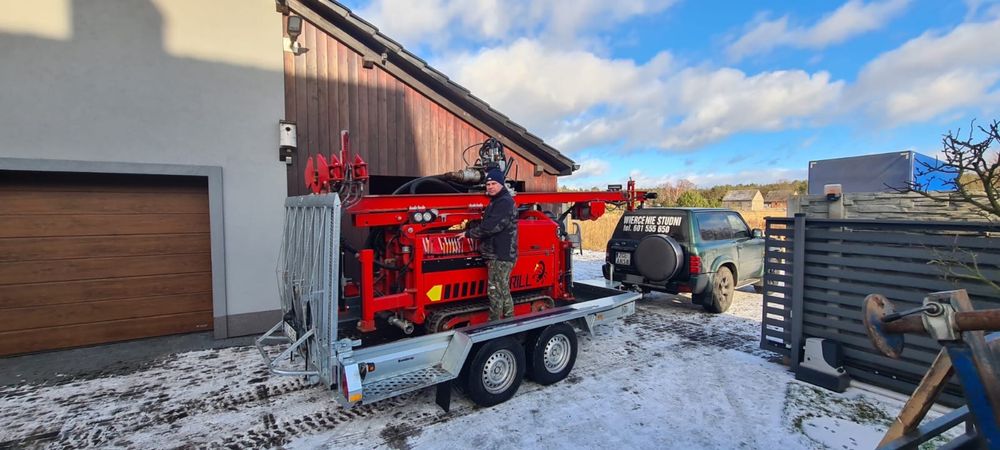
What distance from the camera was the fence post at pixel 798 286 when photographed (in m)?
4.82

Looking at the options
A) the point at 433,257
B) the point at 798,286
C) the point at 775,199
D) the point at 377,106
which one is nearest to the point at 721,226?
the point at 798,286

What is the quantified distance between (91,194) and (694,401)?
7.48m

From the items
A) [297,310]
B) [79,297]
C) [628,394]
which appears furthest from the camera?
[79,297]

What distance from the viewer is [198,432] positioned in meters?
3.66

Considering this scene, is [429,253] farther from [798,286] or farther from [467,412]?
[798,286]

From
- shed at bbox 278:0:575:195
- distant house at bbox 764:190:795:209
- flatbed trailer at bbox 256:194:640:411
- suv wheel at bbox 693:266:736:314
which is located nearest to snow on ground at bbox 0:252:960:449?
flatbed trailer at bbox 256:194:640:411

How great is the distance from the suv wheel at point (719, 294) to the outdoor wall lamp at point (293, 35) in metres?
7.23

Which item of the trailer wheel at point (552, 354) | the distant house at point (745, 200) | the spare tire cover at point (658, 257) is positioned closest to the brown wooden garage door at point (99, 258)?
the trailer wheel at point (552, 354)

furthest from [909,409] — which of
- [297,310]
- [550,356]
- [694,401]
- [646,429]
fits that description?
[297,310]

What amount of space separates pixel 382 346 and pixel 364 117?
436 cm

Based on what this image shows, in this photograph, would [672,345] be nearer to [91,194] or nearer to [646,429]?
[646,429]

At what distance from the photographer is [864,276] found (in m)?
4.44

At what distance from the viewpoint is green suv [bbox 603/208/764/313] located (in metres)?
6.99

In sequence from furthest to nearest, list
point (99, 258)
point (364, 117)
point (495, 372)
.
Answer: point (364, 117) → point (99, 258) → point (495, 372)
